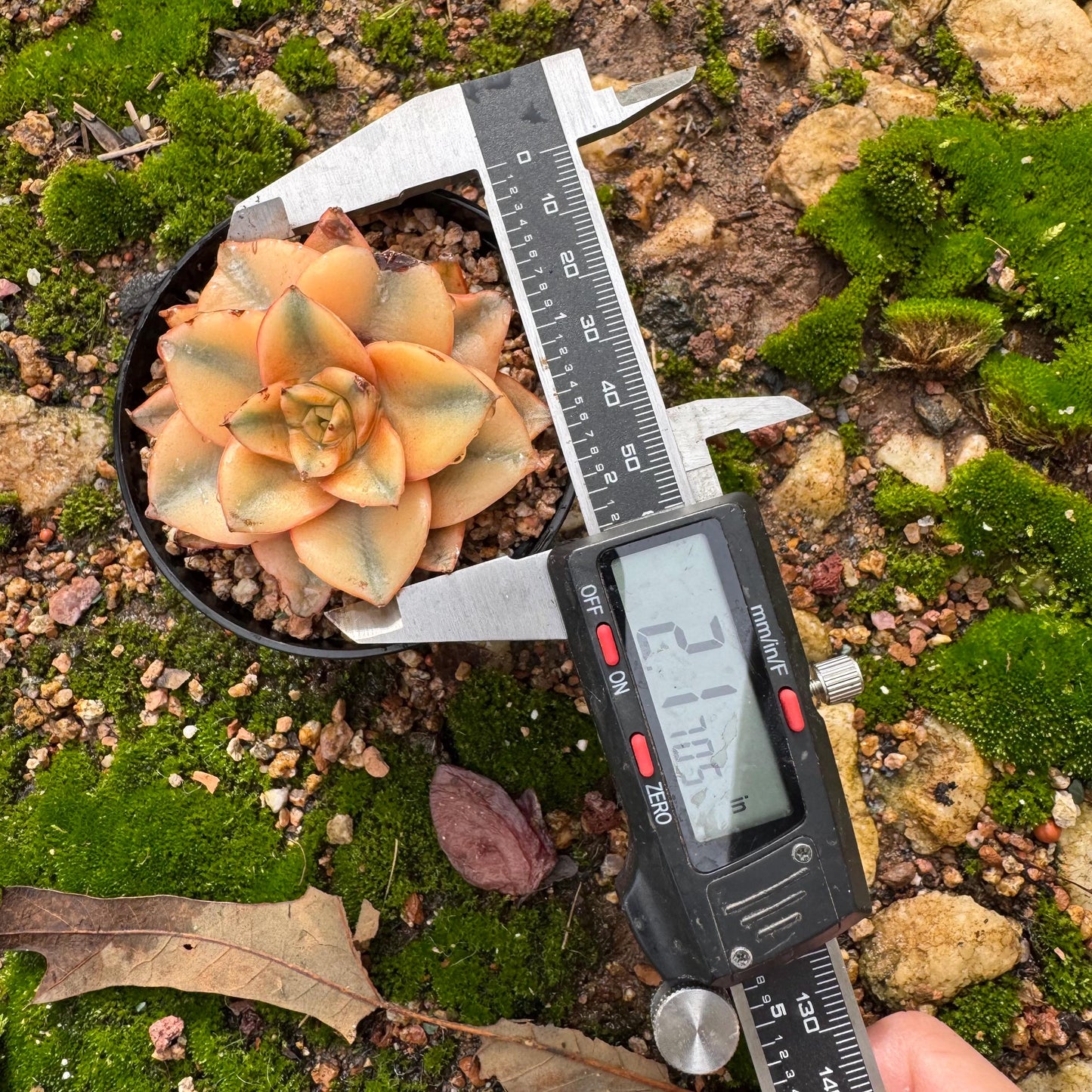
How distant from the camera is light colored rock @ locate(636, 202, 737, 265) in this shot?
2.31 meters

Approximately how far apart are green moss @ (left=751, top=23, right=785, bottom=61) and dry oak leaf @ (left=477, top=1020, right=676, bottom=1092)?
8.42 feet

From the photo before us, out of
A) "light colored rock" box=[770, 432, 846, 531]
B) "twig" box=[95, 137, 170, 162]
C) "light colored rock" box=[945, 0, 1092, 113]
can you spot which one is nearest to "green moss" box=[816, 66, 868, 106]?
"light colored rock" box=[945, 0, 1092, 113]

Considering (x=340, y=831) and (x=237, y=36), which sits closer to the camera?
(x=340, y=831)

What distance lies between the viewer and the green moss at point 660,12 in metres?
2.33

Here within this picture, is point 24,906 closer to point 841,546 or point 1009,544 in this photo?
point 841,546

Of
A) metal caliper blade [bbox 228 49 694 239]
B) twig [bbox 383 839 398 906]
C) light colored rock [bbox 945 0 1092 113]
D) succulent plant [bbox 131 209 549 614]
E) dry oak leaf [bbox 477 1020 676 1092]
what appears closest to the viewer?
succulent plant [bbox 131 209 549 614]

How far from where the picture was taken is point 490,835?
2102 mm

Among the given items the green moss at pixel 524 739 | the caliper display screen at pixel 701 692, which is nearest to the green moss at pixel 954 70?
the caliper display screen at pixel 701 692

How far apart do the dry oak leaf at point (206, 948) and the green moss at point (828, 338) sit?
5.86 feet

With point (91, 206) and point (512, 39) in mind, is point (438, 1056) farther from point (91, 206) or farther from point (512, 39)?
point (512, 39)

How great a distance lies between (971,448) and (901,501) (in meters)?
0.24

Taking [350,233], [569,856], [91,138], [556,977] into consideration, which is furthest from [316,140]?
[556,977]

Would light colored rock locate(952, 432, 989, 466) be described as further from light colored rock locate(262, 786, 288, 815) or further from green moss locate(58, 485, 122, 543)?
green moss locate(58, 485, 122, 543)

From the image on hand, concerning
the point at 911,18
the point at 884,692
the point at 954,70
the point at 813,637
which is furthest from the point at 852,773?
the point at 911,18
